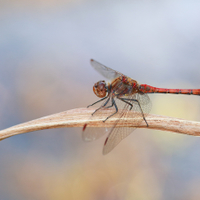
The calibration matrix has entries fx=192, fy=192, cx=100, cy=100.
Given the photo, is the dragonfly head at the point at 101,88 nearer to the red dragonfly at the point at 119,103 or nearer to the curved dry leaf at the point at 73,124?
the red dragonfly at the point at 119,103

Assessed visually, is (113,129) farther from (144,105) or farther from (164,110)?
(164,110)

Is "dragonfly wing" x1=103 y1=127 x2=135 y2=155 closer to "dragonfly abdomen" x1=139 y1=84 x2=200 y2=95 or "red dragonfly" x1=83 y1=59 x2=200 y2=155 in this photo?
"red dragonfly" x1=83 y1=59 x2=200 y2=155

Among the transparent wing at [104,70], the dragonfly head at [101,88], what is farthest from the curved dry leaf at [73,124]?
the transparent wing at [104,70]

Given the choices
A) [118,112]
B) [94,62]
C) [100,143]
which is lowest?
[100,143]

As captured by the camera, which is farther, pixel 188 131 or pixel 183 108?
pixel 183 108

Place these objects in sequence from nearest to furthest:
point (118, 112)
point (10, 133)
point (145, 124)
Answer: point (10, 133) → point (145, 124) → point (118, 112)

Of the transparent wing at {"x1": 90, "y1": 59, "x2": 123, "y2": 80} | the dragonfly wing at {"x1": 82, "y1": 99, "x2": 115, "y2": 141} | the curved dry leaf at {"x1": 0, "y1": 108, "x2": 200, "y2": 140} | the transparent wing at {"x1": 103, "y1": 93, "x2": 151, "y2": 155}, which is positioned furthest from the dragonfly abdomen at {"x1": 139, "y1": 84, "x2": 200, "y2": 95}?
the curved dry leaf at {"x1": 0, "y1": 108, "x2": 200, "y2": 140}

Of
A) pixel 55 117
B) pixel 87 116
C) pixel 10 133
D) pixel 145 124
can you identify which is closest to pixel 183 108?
pixel 145 124

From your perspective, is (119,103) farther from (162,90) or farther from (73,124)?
(73,124)
